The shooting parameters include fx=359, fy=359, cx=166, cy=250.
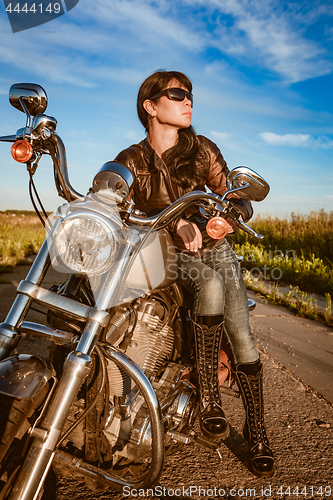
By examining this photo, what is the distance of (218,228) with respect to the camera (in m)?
1.38

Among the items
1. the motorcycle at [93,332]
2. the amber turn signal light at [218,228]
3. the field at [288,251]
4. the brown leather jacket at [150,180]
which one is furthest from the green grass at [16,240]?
the amber turn signal light at [218,228]

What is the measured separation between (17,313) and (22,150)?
0.62 meters

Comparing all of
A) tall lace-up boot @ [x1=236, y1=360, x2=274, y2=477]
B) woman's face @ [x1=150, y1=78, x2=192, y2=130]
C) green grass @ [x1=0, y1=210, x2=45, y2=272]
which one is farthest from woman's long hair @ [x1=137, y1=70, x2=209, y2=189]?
green grass @ [x1=0, y1=210, x2=45, y2=272]

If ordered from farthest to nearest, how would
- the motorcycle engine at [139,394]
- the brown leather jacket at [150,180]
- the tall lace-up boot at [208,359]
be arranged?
the brown leather jacket at [150,180], the tall lace-up boot at [208,359], the motorcycle engine at [139,394]

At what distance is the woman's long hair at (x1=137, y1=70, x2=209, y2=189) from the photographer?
2.34 meters

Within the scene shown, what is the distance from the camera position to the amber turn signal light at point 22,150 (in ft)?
4.50

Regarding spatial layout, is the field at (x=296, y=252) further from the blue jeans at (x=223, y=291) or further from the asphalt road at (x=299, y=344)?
the blue jeans at (x=223, y=291)

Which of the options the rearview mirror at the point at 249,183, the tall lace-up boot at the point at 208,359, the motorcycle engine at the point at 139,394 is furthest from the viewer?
the tall lace-up boot at the point at 208,359

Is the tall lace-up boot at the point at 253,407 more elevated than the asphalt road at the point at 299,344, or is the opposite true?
the asphalt road at the point at 299,344

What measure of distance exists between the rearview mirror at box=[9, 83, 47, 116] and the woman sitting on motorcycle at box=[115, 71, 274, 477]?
0.75 m

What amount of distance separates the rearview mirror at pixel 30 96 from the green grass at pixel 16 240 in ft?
20.9

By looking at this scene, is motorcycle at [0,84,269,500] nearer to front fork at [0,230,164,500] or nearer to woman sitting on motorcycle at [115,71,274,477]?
front fork at [0,230,164,500]

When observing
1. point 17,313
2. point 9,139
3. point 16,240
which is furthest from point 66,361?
point 16,240

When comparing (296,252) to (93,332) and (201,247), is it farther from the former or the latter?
(93,332)
